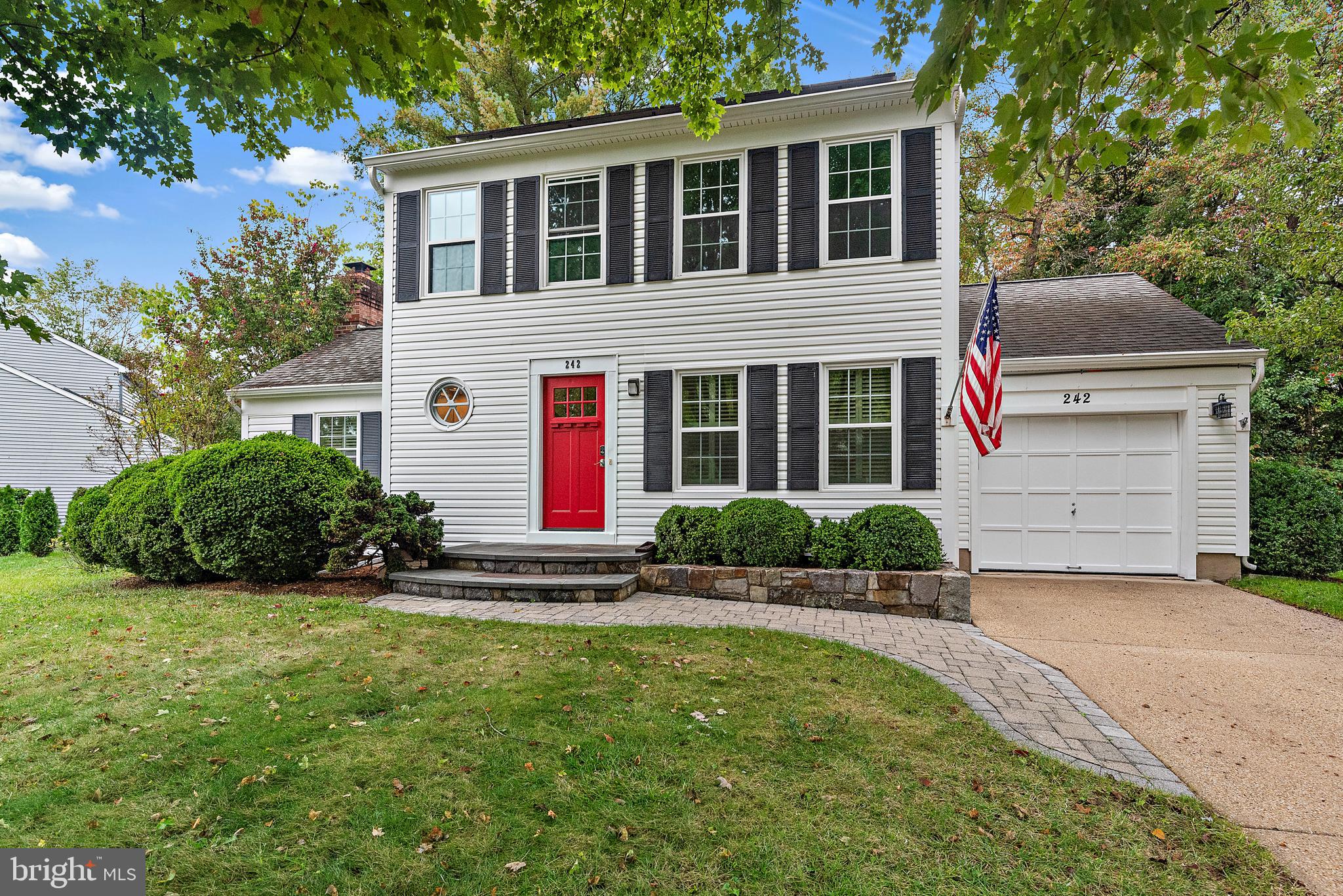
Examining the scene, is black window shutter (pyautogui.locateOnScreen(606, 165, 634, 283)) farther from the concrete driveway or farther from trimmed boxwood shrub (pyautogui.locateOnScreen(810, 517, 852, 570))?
the concrete driveway

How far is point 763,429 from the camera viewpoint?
24.8ft

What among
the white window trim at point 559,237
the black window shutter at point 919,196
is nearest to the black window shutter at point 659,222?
the white window trim at point 559,237

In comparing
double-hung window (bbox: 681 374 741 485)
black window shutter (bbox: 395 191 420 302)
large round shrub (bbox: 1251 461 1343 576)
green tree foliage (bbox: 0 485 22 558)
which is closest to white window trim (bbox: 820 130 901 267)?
A: double-hung window (bbox: 681 374 741 485)

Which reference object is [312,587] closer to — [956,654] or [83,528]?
[83,528]

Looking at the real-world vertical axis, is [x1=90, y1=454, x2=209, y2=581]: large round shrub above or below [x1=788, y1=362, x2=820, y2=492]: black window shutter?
below

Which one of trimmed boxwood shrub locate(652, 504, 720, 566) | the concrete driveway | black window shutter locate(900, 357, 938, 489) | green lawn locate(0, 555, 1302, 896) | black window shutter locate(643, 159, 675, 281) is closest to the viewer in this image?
green lawn locate(0, 555, 1302, 896)

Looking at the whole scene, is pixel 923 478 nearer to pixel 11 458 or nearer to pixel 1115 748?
pixel 1115 748

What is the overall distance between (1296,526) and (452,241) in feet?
40.6

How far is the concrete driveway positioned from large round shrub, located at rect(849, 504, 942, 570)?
84cm

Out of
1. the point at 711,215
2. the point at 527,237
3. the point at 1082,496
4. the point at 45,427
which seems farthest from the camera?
the point at 45,427

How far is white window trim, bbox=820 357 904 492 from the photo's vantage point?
283 inches

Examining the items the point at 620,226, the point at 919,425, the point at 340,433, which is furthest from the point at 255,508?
the point at 919,425

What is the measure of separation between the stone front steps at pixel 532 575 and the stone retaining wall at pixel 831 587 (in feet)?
1.36

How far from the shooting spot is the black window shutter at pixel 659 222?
7.95 meters
